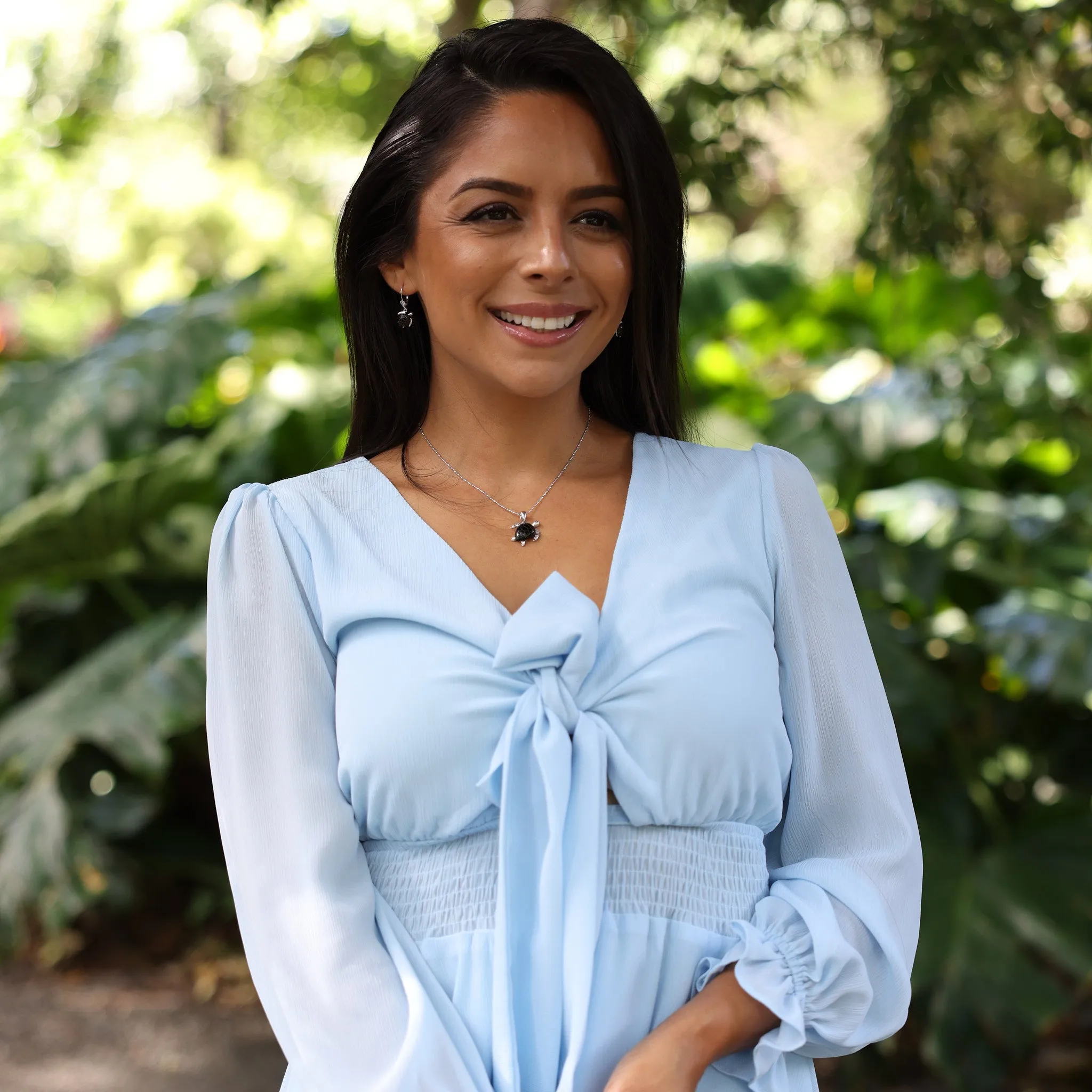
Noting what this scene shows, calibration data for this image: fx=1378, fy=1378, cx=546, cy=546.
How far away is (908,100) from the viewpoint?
2826 millimetres

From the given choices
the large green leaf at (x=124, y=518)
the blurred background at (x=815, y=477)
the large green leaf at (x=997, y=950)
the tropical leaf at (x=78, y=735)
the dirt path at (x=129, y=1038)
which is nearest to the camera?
the blurred background at (x=815, y=477)

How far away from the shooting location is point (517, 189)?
1603 mm

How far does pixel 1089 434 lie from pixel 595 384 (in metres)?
2.17

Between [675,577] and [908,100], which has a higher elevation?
[908,100]

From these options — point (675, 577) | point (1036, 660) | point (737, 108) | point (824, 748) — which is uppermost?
point (737, 108)

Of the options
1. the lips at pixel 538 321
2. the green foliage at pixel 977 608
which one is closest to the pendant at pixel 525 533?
the lips at pixel 538 321

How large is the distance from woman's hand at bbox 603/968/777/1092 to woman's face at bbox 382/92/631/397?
72 cm

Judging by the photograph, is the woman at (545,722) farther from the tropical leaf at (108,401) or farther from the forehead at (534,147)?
the tropical leaf at (108,401)

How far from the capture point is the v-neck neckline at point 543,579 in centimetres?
159

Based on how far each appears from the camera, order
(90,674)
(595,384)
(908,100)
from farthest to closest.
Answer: (90,674), (908,100), (595,384)

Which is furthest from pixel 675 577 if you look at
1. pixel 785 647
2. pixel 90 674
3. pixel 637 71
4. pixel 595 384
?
pixel 90 674

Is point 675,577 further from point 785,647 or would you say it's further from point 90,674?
point 90,674

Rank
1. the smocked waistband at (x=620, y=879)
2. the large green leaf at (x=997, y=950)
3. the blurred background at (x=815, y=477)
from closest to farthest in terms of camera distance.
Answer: the smocked waistband at (x=620, y=879), the blurred background at (x=815, y=477), the large green leaf at (x=997, y=950)

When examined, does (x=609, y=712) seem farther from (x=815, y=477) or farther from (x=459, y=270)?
(x=815, y=477)
